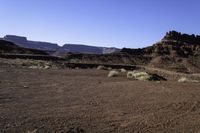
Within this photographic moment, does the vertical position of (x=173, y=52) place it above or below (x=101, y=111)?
above

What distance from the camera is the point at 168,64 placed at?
85562mm

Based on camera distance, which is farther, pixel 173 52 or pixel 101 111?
pixel 173 52

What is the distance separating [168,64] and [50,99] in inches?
2736

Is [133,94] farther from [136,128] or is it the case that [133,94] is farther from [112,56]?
[112,56]

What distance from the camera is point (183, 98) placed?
18.0 metres

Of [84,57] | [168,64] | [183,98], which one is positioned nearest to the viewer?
[183,98]

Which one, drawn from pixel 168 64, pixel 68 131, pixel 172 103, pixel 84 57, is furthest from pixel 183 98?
pixel 84 57

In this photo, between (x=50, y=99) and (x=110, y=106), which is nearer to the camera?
(x=110, y=106)

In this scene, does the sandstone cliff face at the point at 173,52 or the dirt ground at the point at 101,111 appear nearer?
the dirt ground at the point at 101,111

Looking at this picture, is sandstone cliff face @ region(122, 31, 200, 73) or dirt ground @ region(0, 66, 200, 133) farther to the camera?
sandstone cliff face @ region(122, 31, 200, 73)

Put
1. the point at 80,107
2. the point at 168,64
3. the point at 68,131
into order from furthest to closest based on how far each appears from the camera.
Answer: the point at 168,64
the point at 80,107
the point at 68,131

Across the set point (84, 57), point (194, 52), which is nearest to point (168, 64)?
point (194, 52)

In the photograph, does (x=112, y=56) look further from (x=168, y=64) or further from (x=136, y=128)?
(x=136, y=128)

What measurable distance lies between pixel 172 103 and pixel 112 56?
81.2 meters
